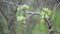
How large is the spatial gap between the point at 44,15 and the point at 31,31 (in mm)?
737

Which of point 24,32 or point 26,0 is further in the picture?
point 24,32

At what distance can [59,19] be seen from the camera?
209 cm

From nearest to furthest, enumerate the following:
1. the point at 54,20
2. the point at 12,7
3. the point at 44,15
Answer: the point at 44,15 < the point at 12,7 < the point at 54,20

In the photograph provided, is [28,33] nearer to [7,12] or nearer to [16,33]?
[16,33]

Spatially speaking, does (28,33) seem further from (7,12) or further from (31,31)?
(7,12)

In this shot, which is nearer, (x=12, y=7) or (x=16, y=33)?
(x=12, y=7)

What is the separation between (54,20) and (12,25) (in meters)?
0.53

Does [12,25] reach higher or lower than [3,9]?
lower

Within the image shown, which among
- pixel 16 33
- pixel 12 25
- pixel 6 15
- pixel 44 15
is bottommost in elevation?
pixel 16 33

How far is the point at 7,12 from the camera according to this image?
1.90 meters

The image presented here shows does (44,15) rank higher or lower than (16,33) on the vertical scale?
higher

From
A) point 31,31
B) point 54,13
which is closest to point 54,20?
point 54,13

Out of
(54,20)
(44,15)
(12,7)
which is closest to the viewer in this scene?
(44,15)

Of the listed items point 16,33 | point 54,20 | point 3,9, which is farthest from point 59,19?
point 3,9
